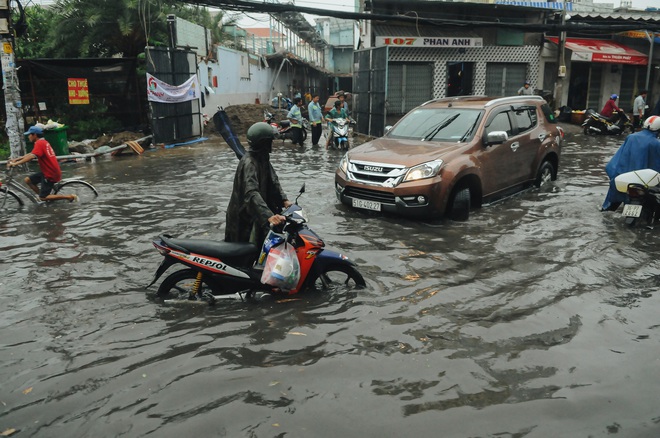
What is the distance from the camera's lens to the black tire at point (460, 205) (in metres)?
7.73

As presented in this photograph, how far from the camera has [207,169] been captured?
13.0m

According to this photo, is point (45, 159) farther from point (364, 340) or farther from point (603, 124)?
point (603, 124)

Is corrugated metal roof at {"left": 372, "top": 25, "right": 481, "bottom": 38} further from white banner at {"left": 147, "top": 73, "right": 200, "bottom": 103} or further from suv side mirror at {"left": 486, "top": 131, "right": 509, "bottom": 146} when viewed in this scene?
suv side mirror at {"left": 486, "top": 131, "right": 509, "bottom": 146}

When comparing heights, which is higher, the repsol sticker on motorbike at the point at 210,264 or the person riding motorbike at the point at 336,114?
the person riding motorbike at the point at 336,114

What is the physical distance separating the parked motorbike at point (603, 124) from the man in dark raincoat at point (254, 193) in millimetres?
19568

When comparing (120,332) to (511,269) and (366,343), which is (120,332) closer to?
(366,343)

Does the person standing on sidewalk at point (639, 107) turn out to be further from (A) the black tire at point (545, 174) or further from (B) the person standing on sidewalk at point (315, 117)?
(A) the black tire at point (545, 174)

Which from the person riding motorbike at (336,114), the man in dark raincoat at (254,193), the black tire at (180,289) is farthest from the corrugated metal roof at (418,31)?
the black tire at (180,289)

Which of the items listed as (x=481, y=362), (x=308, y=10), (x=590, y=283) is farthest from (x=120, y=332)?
(x=308, y=10)

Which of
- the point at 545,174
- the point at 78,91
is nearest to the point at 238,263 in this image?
the point at 545,174

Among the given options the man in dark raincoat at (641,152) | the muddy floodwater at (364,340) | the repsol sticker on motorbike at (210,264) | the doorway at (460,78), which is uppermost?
the doorway at (460,78)

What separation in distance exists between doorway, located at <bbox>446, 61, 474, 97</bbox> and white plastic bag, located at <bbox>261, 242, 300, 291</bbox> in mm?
18382

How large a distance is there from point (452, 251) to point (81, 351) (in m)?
4.21

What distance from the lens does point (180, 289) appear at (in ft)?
16.9
